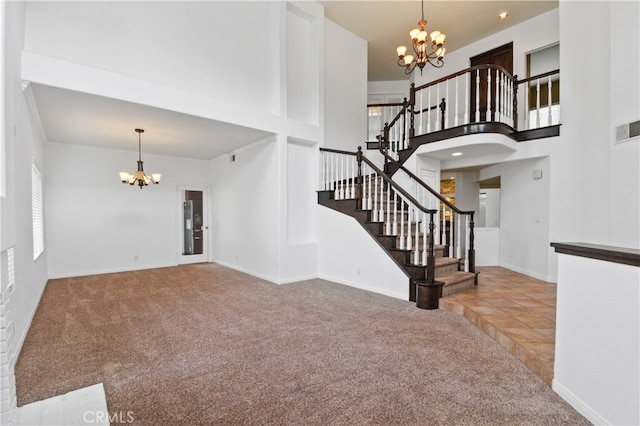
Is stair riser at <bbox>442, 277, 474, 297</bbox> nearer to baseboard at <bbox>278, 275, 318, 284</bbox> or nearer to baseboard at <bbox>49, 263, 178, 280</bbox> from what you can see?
baseboard at <bbox>278, 275, 318, 284</bbox>

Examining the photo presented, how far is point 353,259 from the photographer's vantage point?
5168 mm

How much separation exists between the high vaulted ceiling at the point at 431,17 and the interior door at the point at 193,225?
5.23 meters

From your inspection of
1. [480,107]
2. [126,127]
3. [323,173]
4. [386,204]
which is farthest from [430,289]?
[126,127]

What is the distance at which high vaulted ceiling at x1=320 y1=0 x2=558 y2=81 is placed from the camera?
20.1 feet

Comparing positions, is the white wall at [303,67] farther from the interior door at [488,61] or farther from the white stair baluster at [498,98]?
the interior door at [488,61]

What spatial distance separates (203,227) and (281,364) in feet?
20.1

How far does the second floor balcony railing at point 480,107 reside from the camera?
5.30 metres

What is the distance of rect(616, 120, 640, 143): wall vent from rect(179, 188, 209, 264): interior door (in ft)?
25.8

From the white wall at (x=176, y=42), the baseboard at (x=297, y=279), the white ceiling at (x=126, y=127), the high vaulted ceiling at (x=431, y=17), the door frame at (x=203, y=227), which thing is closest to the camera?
the white wall at (x=176, y=42)

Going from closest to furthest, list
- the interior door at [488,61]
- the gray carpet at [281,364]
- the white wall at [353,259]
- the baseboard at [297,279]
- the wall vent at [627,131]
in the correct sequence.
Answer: the gray carpet at [281,364], the wall vent at [627,131], the white wall at [353,259], the baseboard at [297,279], the interior door at [488,61]

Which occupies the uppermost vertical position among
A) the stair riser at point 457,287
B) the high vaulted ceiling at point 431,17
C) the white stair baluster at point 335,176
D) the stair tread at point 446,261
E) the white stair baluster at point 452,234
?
the high vaulted ceiling at point 431,17

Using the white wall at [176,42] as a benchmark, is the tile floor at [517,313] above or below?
below

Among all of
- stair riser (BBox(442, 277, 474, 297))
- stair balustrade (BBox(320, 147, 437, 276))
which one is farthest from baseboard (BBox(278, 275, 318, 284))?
stair riser (BBox(442, 277, 474, 297))

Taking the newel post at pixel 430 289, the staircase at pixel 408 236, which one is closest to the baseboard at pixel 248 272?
the staircase at pixel 408 236
